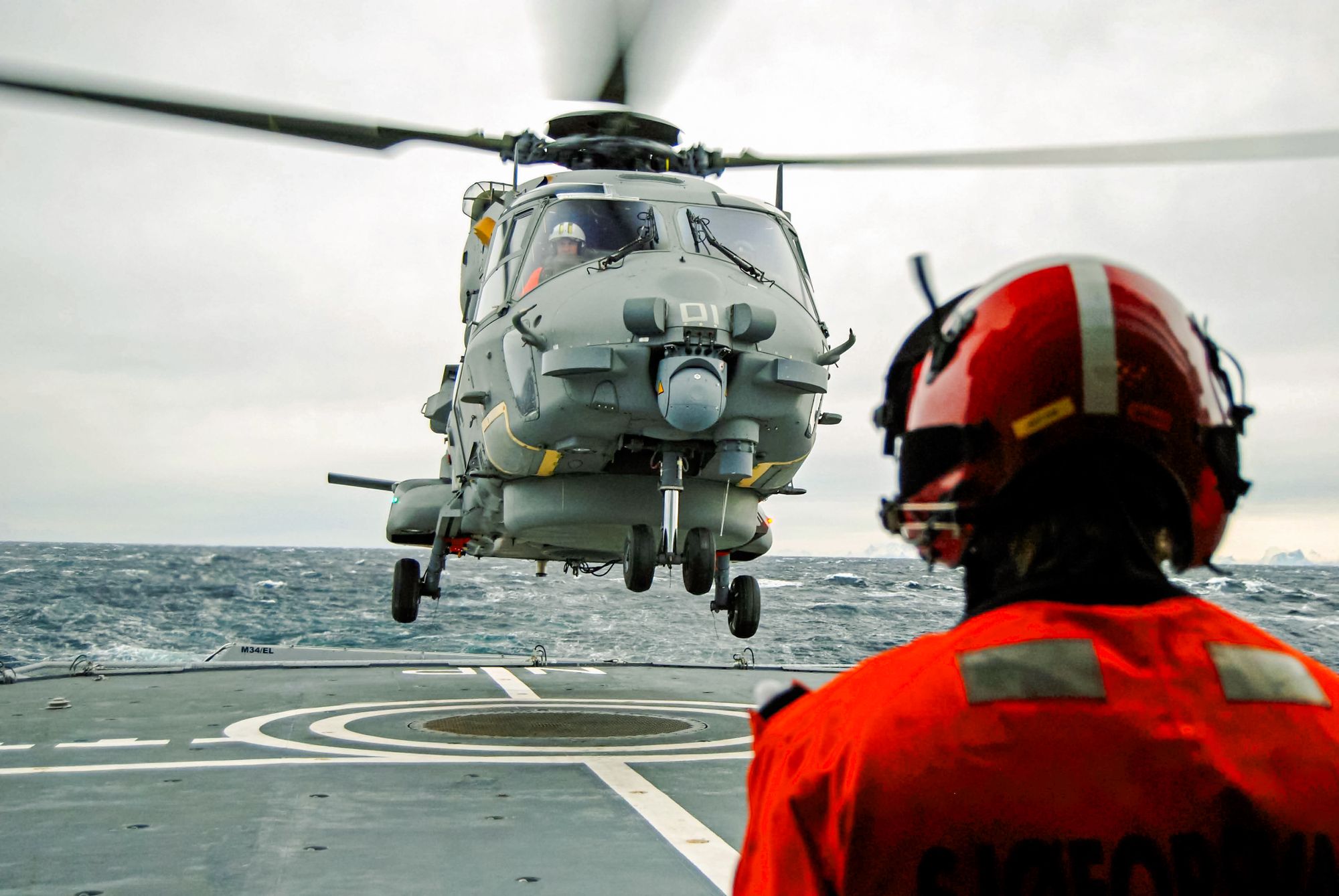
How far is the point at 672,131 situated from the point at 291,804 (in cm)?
663

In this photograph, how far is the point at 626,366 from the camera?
7219mm

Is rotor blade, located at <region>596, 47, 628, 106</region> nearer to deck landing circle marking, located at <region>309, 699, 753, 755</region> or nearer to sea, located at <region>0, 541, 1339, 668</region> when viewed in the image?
deck landing circle marking, located at <region>309, 699, 753, 755</region>

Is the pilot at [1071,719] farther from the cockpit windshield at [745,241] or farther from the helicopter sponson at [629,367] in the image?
the cockpit windshield at [745,241]

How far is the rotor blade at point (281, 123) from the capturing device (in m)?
5.80

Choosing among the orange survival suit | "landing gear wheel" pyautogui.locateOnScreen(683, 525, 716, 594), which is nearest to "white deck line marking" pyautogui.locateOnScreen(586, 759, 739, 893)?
"landing gear wheel" pyautogui.locateOnScreen(683, 525, 716, 594)

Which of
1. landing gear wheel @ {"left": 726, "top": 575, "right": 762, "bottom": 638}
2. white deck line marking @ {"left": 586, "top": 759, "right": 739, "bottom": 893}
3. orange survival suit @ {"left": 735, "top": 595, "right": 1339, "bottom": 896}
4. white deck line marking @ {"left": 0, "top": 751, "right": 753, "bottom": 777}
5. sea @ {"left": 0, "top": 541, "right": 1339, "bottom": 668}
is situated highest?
orange survival suit @ {"left": 735, "top": 595, "right": 1339, "bottom": 896}

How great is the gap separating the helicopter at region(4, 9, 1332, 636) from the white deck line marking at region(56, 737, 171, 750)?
278cm

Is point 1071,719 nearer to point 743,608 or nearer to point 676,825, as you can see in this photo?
point 676,825

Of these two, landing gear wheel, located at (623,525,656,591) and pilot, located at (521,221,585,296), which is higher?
pilot, located at (521,221,585,296)

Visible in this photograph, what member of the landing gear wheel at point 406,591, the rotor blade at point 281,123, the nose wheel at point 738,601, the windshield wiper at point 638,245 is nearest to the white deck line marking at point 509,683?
the landing gear wheel at point 406,591

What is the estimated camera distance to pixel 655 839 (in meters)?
5.06

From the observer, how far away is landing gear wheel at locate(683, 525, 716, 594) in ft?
27.3

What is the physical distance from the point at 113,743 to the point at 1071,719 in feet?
25.2

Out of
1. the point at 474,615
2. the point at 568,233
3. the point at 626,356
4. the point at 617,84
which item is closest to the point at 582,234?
the point at 568,233
